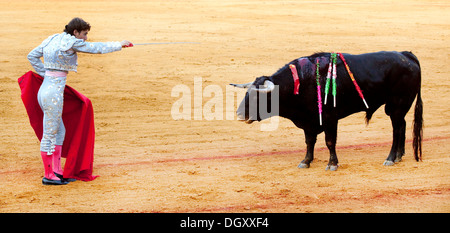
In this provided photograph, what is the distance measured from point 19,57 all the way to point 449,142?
9883mm

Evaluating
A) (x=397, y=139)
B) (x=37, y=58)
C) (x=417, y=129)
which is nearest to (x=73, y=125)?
(x=37, y=58)

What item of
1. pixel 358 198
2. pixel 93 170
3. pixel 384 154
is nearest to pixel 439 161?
pixel 384 154

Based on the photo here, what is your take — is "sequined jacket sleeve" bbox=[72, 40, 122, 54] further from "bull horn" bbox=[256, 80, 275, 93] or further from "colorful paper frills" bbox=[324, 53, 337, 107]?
"colorful paper frills" bbox=[324, 53, 337, 107]

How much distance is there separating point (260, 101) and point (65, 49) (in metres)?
2.37

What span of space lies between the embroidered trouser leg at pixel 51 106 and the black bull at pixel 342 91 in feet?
7.08

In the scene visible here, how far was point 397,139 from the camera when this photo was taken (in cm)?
763

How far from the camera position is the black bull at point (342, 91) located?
738cm

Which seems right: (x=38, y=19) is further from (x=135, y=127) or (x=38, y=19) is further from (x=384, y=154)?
(x=384, y=154)

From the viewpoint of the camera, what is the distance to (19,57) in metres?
14.4

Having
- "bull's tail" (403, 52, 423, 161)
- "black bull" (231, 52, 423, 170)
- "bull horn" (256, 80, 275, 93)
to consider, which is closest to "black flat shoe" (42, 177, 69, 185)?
"black bull" (231, 52, 423, 170)

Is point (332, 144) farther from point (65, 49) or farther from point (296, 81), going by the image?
point (65, 49)

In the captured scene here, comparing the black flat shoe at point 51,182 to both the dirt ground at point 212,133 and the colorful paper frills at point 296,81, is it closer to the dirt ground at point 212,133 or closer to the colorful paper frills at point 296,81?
the dirt ground at point 212,133

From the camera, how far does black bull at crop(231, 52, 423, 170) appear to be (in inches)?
291
